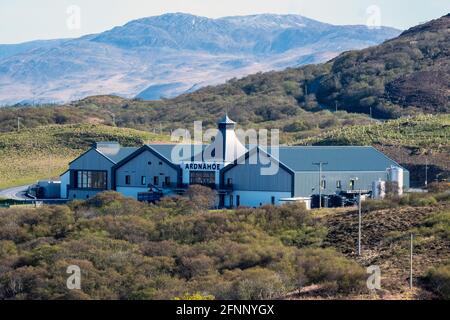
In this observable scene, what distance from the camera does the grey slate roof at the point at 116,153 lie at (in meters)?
68.7

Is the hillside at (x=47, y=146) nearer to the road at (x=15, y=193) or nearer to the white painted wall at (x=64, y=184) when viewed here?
the road at (x=15, y=193)

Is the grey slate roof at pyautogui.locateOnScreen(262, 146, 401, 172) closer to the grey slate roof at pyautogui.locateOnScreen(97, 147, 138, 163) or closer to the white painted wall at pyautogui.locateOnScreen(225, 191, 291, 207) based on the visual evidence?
the white painted wall at pyautogui.locateOnScreen(225, 191, 291, 207)

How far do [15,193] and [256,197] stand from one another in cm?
1876

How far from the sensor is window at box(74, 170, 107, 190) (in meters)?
68.3

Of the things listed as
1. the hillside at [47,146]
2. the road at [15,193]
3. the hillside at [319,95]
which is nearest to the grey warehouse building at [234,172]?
the road at [15,193]

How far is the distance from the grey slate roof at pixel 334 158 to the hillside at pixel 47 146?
2684cm

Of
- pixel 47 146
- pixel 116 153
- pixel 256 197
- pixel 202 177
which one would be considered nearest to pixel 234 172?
pixel 256 197

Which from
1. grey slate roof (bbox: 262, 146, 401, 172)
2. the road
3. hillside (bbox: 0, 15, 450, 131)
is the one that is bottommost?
the road

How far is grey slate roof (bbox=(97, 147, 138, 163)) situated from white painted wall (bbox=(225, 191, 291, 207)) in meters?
9.10

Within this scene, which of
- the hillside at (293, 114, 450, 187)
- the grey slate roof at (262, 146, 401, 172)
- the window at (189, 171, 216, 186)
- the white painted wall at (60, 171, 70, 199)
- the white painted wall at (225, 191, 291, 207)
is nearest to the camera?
the white painted wall at (225, 191, 291, 207)

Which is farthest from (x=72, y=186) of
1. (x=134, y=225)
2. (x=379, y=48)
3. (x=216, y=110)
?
(x=379, y=48)

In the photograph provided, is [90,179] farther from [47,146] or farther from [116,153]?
[47,146]

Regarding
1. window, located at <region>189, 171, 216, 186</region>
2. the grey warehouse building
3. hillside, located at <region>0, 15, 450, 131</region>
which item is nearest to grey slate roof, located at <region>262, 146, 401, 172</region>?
the grey warehouse building

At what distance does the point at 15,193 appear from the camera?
73.4m
